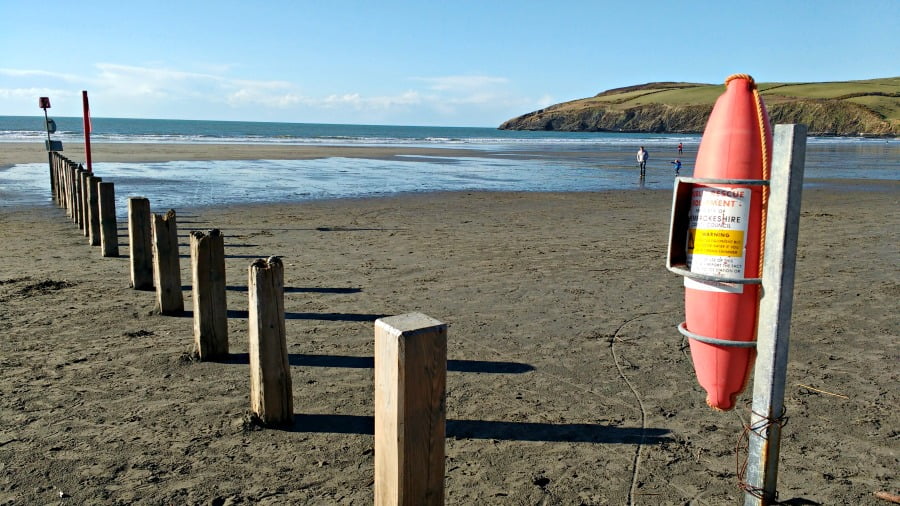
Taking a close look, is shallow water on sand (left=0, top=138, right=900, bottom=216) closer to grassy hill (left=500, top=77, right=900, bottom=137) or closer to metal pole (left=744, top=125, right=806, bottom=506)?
metal pole (left=744, top=125, right=806, bottom=506)

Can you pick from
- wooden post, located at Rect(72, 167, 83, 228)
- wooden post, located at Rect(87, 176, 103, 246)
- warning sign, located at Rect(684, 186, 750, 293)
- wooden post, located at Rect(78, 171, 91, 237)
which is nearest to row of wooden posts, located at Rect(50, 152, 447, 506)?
wooden post, located at Rect(87, 176, 103, 246)

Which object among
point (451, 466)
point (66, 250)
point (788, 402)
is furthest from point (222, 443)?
point (66, 250)

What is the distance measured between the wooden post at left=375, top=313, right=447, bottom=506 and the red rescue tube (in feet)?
4.59

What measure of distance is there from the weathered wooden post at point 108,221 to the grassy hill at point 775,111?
114733mm

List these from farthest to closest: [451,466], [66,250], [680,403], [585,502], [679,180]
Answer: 1. [66,250]
2. [680,403]
3. [451,466]
4. [585,502]
5. [679,180]

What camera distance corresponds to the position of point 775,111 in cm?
12744

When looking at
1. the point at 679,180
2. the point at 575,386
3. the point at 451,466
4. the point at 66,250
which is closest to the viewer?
the point at 679,180

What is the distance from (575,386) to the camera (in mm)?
5719

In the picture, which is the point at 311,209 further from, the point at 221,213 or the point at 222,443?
the point at 222,443

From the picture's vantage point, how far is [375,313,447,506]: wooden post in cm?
280

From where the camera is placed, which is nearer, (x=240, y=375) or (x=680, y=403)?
(x=680, y=403)

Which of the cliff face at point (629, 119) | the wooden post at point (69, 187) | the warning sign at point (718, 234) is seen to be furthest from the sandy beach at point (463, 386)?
the cliff face at point (629, 119)

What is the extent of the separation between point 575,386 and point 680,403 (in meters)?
0.84

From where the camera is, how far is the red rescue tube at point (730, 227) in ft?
10.6
